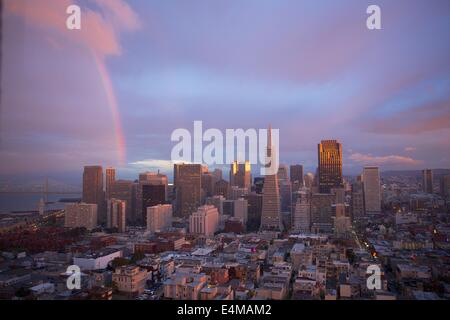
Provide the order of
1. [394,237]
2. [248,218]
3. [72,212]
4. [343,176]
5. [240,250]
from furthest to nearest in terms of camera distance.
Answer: [343,176] < [248,218] < [72,212] < [394,237] < [240,250]

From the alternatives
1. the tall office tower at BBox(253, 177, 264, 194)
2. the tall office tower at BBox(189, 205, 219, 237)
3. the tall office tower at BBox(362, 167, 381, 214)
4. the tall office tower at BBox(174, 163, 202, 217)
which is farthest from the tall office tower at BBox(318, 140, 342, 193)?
the tall office tower at BBox(189, 205, 219, 237)

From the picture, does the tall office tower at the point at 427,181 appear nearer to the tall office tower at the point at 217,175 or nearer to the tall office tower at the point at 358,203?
the tall office tower at the point at 358,203

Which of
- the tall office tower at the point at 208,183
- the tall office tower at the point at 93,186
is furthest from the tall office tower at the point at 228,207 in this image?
the tall office tower at the point at 93,186

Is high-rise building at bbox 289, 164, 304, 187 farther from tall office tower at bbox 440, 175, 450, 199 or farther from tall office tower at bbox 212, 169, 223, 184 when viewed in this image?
tall office tower at bbox 440, 175, 450, 199

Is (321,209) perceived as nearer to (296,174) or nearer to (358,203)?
(358,203)
